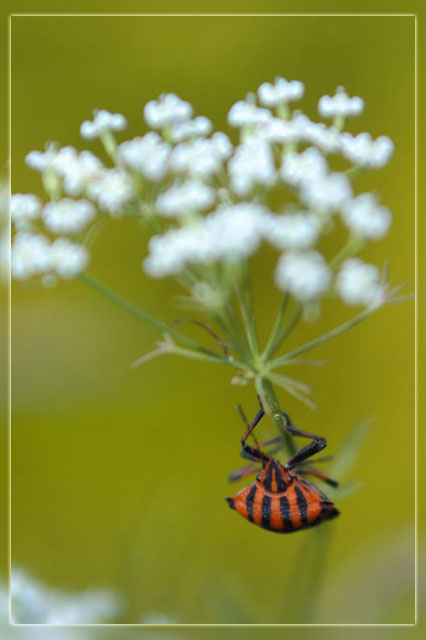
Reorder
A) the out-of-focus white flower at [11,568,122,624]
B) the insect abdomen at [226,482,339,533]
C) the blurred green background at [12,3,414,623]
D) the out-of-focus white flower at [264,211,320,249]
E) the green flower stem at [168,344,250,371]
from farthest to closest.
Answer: the blurred green background at [12,3,414,623] → the out-of-focus white flower at [11,568,122,624] → the insect abdomen at [226,482,339,533] → the green flower stem at [168,344,250,371] → the out-of-focus white flower at [264,211,320,249]

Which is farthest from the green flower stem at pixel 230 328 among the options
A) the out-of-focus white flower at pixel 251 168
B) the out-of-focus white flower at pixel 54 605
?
the out-of-focus white flower at pixel 54 605

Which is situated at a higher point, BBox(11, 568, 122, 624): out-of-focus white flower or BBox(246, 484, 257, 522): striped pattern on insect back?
BBox(246, 484, 257, 522): striped pattern on insect back

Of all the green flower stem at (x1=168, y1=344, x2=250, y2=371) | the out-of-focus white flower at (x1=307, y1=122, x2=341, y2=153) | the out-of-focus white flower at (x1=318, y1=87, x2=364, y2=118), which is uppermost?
the out-of-focus white flower at (x1=318, y1=87, x2=364, y2=118)

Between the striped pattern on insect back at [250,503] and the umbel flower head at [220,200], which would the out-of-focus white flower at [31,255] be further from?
the striped pattern on insect back at [250,503]

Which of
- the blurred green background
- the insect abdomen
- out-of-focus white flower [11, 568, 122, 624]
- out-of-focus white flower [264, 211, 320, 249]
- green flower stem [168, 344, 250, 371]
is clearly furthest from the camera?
the blurred green background

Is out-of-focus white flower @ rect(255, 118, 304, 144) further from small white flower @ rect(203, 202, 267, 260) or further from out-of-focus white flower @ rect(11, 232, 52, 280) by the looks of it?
out-of-focus white flower @ rect(11, 232, 52, 280)

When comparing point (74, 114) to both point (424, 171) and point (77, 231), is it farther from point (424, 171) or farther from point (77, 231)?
point (77, 231)

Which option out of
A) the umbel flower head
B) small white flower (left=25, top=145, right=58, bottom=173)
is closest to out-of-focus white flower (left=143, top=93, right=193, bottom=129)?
the umbel flower head
